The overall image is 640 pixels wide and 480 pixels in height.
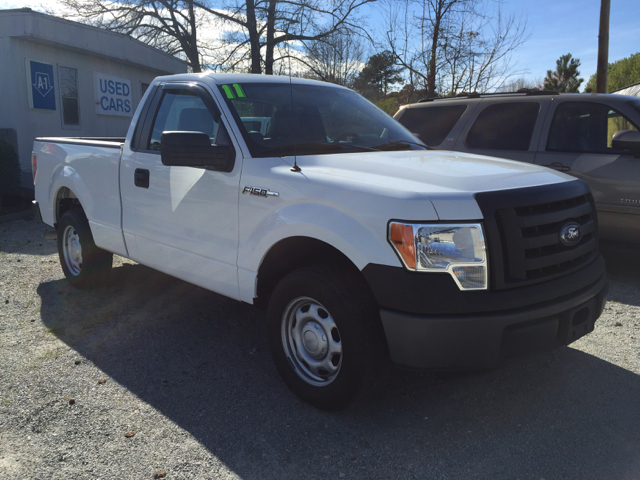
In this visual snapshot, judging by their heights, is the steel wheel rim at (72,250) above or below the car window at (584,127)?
below

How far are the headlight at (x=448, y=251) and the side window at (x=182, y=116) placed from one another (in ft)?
5.85

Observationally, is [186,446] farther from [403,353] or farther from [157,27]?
[157,27]

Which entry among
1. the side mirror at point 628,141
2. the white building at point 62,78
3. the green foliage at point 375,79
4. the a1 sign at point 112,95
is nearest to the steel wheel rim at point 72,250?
the side mirror at point 628,141

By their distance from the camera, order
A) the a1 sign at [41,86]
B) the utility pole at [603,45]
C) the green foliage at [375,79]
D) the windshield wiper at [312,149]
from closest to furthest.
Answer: the windshield wiper at [312,149]
the a1 sign at [41,86]
the utility pole at [603,45]
the green foliage at [375,79]

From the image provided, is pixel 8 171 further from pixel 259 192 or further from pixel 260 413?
pixel 260 413

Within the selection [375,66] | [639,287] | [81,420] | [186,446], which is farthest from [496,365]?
[375,66]

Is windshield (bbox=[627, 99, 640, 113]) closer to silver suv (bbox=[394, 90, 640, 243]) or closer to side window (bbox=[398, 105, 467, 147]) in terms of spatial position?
silver suv (bbox=[394, 90, 640, 243])

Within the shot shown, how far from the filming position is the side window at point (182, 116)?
3.95 metres

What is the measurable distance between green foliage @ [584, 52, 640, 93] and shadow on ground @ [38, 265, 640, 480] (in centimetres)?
3400

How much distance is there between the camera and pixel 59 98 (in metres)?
12.5

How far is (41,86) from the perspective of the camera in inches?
469

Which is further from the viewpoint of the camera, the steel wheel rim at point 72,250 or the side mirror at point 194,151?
the steel wheel rim at point 72,250

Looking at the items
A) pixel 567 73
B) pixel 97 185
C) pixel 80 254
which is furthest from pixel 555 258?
pixel 567 73

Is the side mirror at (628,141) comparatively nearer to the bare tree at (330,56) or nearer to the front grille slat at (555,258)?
the front grille slat at (555,258)
